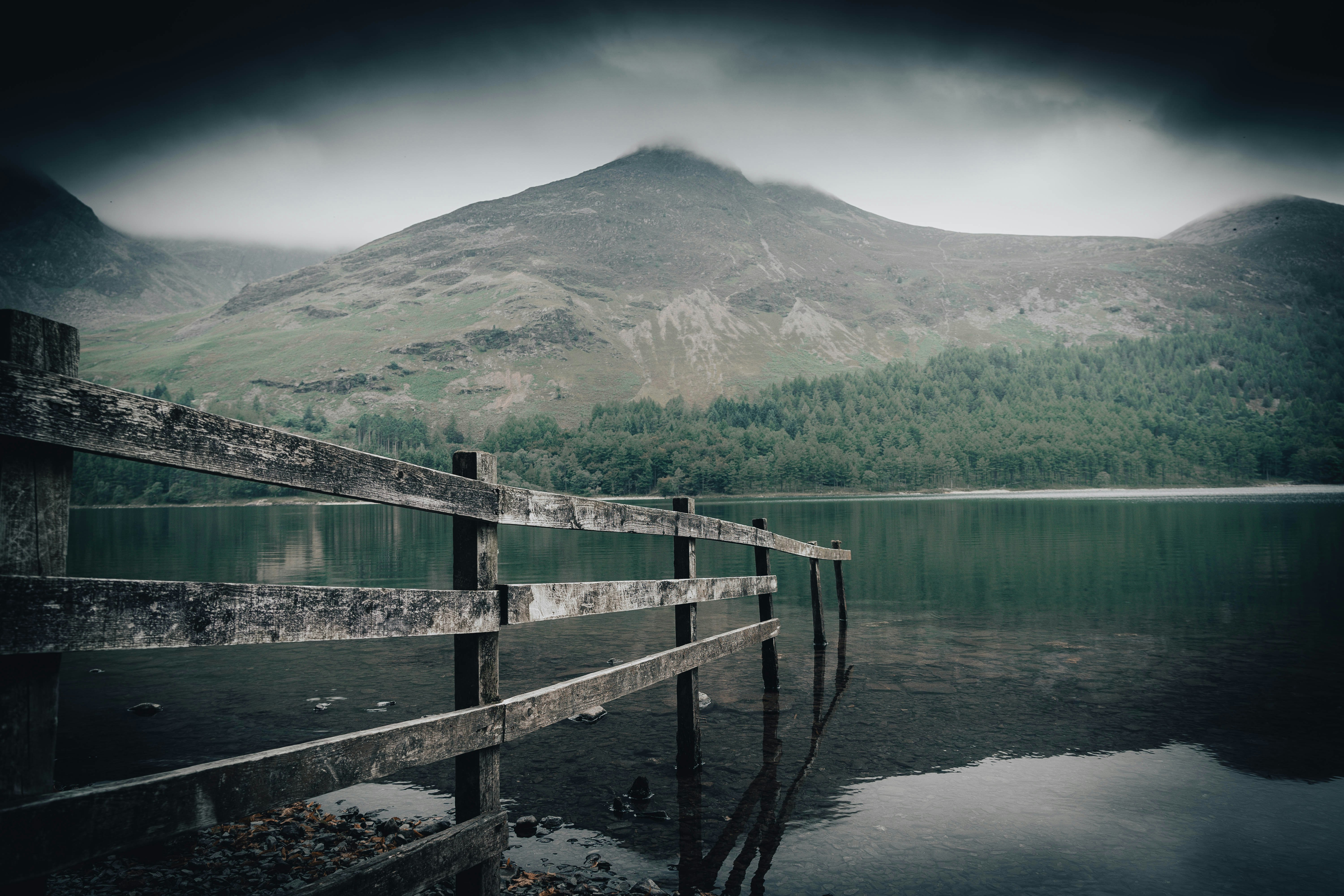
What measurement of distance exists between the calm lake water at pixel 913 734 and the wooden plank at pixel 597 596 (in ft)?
8.17

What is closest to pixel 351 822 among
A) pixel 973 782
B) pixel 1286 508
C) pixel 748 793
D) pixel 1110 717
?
pixel 748 793

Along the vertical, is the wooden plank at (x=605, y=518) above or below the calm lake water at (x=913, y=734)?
above

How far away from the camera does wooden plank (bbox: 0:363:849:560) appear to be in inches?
121

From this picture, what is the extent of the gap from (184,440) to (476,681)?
8.62 feet

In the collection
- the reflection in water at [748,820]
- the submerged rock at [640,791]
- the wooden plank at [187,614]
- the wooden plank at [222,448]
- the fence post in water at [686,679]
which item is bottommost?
the reflection in water at [748,820]

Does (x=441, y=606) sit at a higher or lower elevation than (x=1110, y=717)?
higher

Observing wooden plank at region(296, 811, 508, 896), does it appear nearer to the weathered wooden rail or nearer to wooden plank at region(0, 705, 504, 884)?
the weathered wooden rail

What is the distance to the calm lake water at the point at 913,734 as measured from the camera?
799 centimetres

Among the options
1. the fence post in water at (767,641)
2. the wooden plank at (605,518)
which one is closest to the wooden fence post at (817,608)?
the fence post in water at (767,641)

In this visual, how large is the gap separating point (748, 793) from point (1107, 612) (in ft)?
71.1

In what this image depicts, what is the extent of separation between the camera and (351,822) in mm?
8562

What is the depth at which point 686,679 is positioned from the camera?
9.84 meters

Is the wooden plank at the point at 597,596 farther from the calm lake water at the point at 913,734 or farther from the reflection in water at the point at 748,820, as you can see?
the calm lake water at the point at 913,734

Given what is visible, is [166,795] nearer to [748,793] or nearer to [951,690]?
[748,793]
